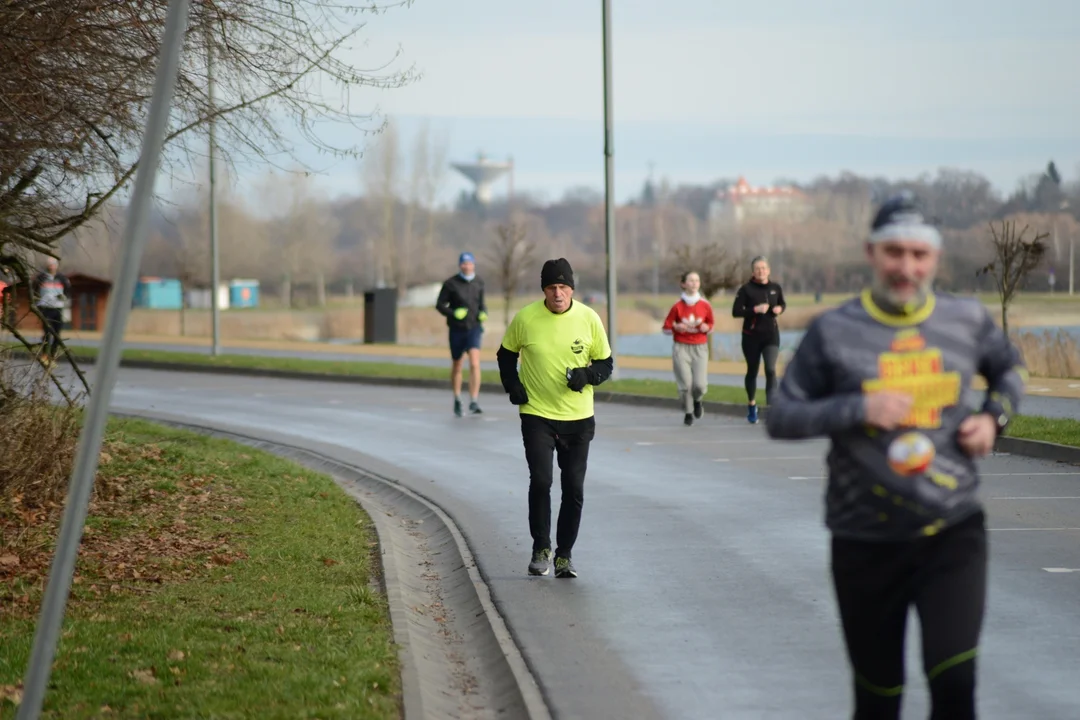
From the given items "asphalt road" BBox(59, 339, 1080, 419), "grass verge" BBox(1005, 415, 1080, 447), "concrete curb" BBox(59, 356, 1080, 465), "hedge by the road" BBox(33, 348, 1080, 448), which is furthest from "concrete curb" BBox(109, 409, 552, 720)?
"hedge by the road" BBox(33, 348, 1080, 448)

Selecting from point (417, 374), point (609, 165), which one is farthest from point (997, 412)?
point (417, 374)

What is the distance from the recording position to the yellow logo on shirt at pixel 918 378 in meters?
4.39

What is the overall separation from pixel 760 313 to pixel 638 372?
12312mm

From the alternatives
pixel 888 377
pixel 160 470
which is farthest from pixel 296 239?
pixel 888 377

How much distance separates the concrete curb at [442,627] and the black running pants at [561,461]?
603mm

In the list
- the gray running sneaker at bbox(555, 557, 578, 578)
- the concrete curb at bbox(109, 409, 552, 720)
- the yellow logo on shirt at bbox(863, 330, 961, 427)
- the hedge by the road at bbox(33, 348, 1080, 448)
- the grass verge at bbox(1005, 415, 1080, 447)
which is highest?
the yellow logo on shirt at bbox(863, 330, 961, 427)

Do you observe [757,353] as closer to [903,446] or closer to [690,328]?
[690,328]

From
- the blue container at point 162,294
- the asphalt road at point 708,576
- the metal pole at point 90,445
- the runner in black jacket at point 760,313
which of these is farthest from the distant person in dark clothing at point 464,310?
the blue container at point 162,294

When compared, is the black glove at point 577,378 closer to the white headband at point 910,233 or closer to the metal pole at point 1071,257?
the white headband at point 910,233

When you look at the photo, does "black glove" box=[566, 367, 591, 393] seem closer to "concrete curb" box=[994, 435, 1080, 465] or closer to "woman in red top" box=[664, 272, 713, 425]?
"concrete curb" box=[994, 435, 1080, 465]

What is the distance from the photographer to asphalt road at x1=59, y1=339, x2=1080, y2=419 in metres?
20.2

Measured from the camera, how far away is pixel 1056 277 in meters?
57.6

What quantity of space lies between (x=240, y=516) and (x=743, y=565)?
380 cm

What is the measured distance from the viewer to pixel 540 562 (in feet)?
31.7
